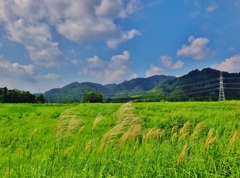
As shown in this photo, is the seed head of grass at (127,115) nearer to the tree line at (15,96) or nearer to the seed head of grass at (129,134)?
the seed head of grass at (129,134)

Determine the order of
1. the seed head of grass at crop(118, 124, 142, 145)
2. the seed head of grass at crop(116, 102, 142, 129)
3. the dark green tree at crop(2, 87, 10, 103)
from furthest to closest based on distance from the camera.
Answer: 1. the dark green tree at crop(2, 87, 10, 103)
2. the seed head of grass at crop(116, 102, 142, 129)
3. the seed head of grass at crop(118, 124, 142, 145)

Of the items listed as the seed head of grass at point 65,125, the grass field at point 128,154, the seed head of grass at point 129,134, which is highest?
the seed head of grass at point 65,125

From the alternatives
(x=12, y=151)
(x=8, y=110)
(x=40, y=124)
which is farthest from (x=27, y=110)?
(x=12, y=151)

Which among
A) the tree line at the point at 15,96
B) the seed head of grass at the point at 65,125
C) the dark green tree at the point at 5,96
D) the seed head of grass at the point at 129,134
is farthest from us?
the dark green tree at the point at 5,96

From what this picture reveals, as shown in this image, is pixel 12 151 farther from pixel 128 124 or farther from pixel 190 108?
pixel 190 108

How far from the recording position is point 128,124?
4.96m

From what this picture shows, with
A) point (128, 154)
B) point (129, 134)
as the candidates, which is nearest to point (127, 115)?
point (129, 134)

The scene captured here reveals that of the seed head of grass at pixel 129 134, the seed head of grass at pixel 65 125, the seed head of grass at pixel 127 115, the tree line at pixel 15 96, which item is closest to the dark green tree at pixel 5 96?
the tree line at pixel 15 96

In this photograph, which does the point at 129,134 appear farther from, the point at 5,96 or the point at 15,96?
the point at 15,96

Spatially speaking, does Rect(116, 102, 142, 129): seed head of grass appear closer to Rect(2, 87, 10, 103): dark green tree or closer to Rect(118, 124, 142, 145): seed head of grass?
Rect(118, 124, 142, 145): seed head of grass

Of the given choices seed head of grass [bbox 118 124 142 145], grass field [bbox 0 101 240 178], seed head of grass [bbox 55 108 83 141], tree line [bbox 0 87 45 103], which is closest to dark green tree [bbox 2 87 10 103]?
tree line [bbox 0 87 45 103]

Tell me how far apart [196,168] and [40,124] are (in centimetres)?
1035

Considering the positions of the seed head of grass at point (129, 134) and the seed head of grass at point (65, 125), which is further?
the seed head of grass at point (65, 125)

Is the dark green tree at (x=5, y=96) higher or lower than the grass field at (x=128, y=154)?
higher
